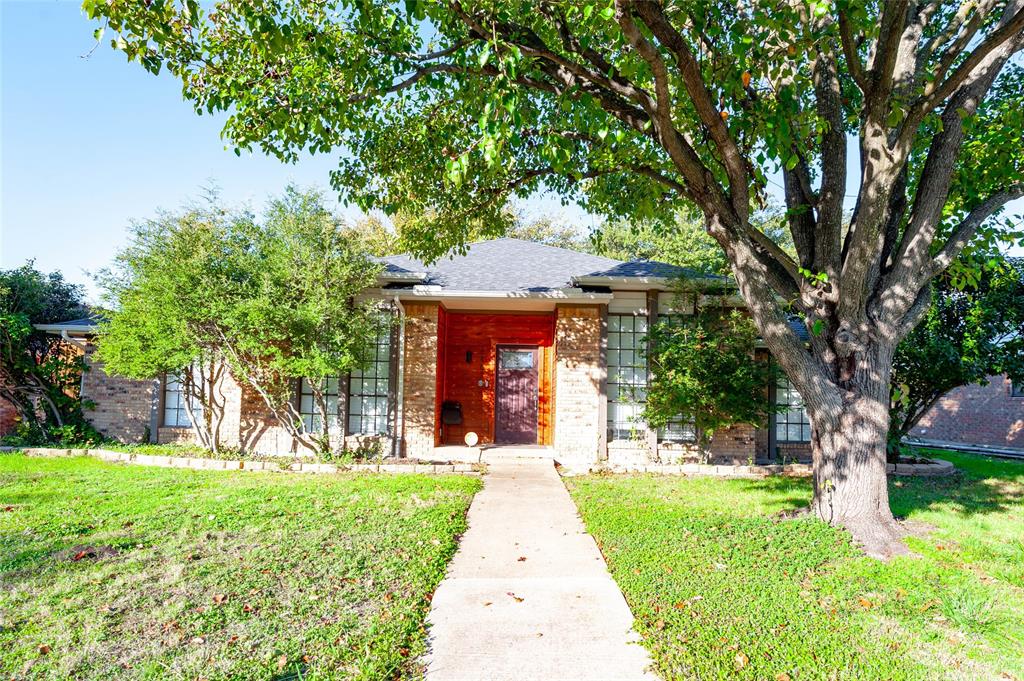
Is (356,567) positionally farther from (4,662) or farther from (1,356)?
(1,356)

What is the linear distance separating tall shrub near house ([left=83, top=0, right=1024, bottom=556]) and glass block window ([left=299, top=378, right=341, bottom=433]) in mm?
4985

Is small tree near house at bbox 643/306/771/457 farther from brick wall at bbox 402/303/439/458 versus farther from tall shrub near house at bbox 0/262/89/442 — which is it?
tall shrub near house at bbox 0/262/89/442

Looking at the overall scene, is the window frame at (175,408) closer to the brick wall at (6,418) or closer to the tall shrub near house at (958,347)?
the brick wall at (6,418)

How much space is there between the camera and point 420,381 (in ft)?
33.6

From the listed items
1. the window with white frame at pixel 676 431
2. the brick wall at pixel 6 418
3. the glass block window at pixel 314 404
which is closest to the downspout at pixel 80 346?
the brick wall at pixel 6 418

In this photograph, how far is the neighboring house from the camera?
33.0 feet

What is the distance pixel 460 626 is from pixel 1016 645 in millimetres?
3485

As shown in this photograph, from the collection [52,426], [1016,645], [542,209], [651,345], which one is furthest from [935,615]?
[542,209]

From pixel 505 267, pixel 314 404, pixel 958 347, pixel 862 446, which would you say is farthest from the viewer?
pixel 505 267

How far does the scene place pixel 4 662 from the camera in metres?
2.96

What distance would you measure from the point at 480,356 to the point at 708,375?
15.1ft

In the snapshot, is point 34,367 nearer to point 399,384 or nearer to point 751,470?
point 399,384

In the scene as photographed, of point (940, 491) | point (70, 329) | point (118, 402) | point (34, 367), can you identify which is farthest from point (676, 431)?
point (34, 367)

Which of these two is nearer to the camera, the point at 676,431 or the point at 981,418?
the point at 676,431
